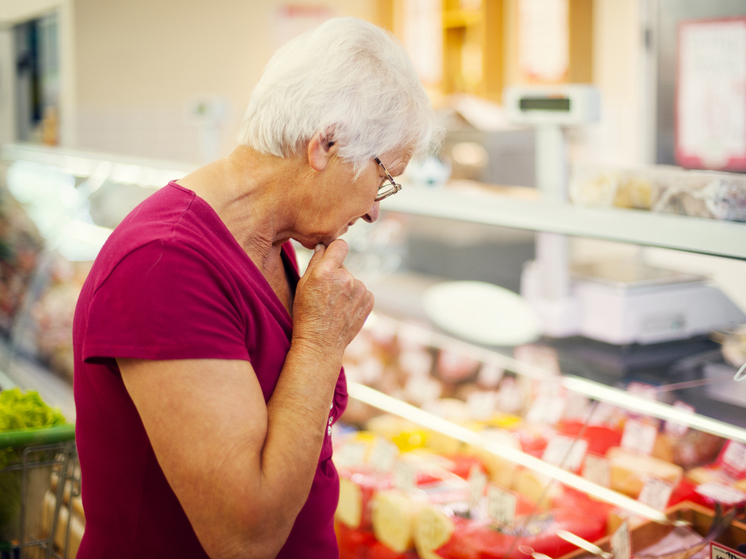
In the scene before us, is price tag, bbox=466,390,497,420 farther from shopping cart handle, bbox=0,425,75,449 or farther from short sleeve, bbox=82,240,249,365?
short sleeve, bbox=82,240,249,365

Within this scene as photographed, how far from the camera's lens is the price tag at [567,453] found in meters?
1.81

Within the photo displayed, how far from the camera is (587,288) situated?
6.47ft

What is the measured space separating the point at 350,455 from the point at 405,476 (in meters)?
0.23

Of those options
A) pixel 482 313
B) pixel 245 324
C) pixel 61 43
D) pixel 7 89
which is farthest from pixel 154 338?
pixel 7 89

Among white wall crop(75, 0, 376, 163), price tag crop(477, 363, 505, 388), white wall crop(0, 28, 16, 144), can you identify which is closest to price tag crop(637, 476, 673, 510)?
price tag crop(477, 363, 505, 388)

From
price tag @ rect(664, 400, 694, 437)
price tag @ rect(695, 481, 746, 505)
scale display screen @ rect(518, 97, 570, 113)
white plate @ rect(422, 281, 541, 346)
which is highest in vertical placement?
scale display screen @ rect(518, 97, 570, 113)

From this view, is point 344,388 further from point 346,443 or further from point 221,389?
point 346,443

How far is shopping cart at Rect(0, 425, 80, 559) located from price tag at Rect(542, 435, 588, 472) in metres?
1.17

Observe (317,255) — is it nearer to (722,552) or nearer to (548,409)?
(722,552)

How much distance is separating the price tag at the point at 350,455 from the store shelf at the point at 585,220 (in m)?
0.76

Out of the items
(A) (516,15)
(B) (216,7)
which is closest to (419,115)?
(A) (516,15)

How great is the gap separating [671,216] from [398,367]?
1.34 meters

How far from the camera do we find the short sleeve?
82 cm

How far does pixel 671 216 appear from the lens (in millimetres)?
1427
